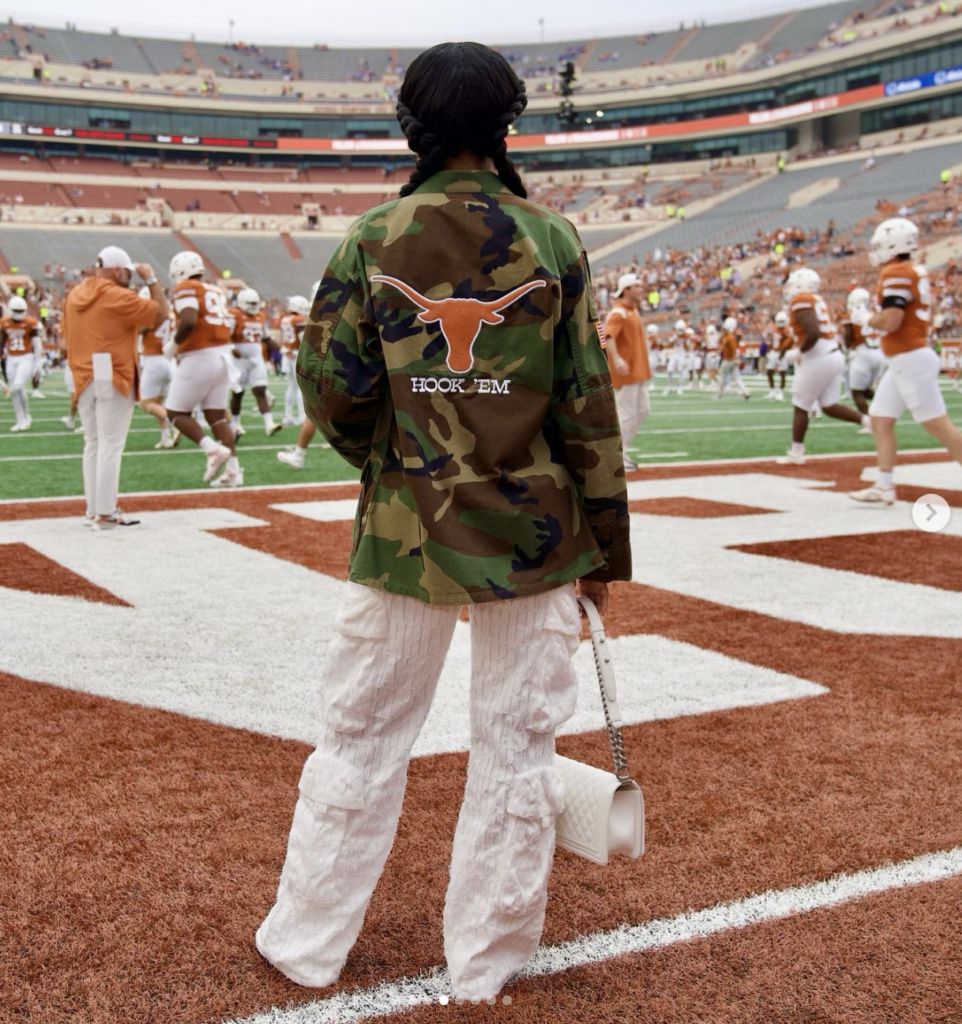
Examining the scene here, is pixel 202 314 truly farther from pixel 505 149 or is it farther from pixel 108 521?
pixel 505 149

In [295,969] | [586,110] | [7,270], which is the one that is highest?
[586,110]

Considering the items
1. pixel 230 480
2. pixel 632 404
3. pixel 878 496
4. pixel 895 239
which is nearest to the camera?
pixel 895 239

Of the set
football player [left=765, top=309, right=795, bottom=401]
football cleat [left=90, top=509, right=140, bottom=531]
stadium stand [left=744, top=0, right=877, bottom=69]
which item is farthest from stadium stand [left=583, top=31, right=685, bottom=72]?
football cleat [left=90, top=509, right=140, bottom=531]

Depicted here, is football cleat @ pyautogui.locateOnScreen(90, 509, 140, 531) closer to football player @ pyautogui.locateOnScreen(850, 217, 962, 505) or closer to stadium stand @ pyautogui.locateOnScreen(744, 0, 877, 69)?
football player @ pyautogui.locateOnScreen(850, 217, 962, 505)

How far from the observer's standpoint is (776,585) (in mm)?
5875

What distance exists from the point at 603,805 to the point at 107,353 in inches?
244

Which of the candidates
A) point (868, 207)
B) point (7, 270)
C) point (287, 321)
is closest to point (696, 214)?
point (868, 207)

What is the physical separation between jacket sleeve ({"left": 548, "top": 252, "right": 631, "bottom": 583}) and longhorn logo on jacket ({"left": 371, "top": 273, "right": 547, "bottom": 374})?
4.7 inches

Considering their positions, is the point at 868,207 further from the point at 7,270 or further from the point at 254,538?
the point at 254,538

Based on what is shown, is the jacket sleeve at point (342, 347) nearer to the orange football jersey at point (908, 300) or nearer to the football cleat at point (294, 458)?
the orange football jersey at point (908, 300)

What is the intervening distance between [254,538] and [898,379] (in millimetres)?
4853

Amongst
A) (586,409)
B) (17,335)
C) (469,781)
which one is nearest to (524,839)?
(469,781)

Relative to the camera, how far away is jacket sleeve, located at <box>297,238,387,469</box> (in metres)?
2.11

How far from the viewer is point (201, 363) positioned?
952 centimetres
